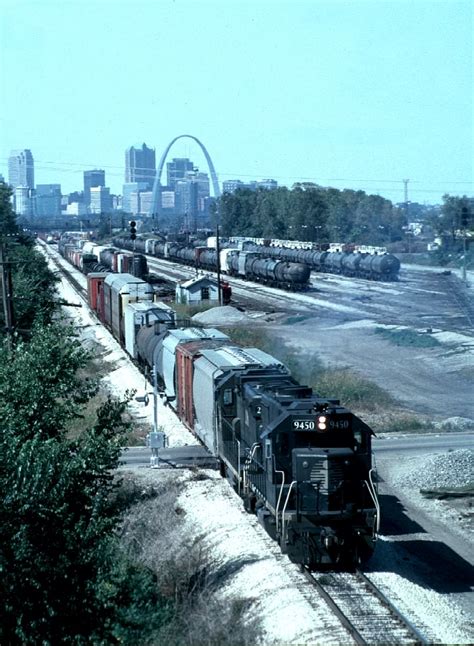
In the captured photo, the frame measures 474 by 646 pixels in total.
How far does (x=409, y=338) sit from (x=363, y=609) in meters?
43.7

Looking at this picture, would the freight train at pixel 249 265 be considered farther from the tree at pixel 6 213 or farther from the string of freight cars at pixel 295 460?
the string of freight cars at pixel 295 460

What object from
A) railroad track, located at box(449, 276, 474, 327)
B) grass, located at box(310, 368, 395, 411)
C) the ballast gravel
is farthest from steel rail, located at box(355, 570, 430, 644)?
railroad track, located at box(449, 276, 474, 327)

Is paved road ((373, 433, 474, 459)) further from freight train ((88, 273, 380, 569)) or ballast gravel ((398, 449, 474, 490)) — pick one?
freight train ((88, 273, 380, 569))

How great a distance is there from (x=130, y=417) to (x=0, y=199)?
6600 cm

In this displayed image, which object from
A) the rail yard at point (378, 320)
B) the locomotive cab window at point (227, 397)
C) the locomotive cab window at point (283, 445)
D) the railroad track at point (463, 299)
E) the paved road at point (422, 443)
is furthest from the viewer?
the railroad track at point (463, 299)

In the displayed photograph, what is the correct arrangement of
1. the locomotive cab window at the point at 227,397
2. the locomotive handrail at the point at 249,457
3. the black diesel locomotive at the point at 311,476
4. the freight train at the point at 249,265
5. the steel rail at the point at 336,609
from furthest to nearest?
the freight train at the point at 249,265, the locomotive cab window at the point at 227,397, the locomotive handrail at the point at 249,457, the black diesel locomotive at the point at 311,476, the steel rail at the point at 336,609

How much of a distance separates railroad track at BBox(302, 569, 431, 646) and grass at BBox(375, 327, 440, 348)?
40165 mm

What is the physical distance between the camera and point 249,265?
109 m

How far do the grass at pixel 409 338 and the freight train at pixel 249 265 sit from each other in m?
31.9

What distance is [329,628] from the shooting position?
1767 cm

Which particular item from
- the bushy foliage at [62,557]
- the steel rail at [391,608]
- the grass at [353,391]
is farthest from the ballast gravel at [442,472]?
the bushy foliage at [62,557]

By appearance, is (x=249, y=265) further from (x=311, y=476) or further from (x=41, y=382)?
(x=311, y=476)

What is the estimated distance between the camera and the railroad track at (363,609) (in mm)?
17391

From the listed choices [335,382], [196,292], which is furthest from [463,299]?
[335,382]
